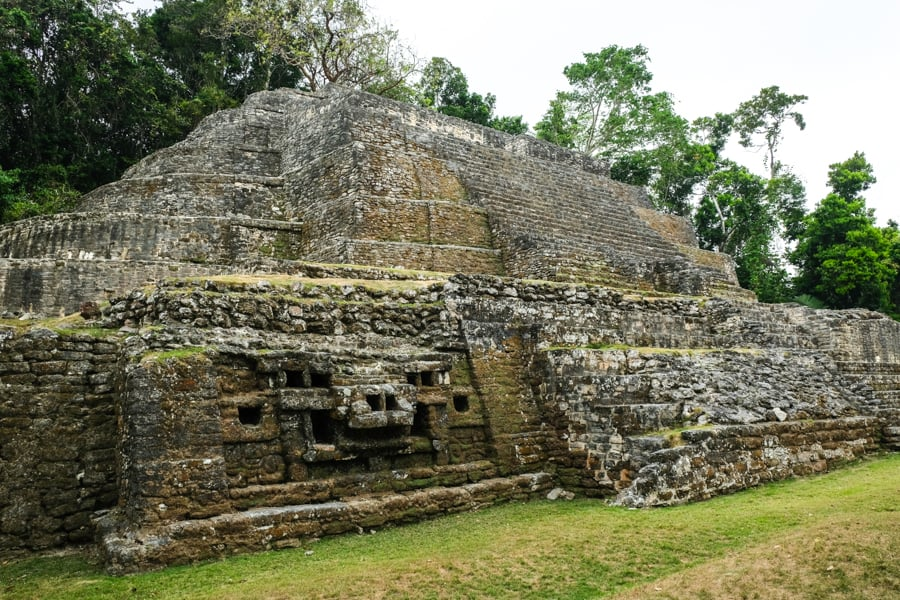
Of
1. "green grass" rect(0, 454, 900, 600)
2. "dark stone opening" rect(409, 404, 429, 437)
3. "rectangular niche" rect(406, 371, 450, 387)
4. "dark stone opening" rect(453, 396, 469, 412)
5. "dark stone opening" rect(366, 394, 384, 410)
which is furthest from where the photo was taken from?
"dark stone opening" rect(453, 396, 469, 412)

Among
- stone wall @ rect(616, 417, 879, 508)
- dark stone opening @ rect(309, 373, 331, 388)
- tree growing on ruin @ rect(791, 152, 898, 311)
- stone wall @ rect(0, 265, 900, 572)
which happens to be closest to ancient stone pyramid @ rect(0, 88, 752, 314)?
stone wall @ rect(0, 265, 900, 572)

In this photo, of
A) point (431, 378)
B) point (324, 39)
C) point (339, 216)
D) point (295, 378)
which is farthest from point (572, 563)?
point (324, 39)

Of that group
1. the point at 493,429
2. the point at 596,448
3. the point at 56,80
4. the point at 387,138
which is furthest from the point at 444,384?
the point at 56,80

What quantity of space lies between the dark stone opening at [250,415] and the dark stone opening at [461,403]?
→ 7.97 ft

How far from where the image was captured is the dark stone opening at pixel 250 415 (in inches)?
264

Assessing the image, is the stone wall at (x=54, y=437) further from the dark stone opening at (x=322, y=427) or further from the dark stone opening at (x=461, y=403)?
the dark stone opening at (x=461, y=403)

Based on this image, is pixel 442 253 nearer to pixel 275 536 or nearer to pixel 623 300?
pixel 623 300

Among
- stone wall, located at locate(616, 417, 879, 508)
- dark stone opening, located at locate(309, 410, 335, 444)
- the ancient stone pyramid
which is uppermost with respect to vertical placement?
the ancient stone pyramid

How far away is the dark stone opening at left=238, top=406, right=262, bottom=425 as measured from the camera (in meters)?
6.71

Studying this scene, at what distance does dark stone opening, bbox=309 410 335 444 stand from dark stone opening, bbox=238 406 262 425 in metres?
0.54

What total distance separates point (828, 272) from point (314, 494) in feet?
82.1

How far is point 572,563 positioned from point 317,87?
24.9m

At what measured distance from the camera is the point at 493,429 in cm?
822

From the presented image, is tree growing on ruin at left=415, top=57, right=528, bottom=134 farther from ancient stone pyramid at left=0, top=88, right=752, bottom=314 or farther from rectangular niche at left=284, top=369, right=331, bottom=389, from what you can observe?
rectangular niche at left=284, top=369, right=331, bottom=389
